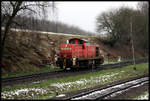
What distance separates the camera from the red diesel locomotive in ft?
66.4

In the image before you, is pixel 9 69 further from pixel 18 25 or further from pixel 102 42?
pixel 102 42

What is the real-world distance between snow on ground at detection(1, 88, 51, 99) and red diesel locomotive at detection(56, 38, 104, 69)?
28.3ft

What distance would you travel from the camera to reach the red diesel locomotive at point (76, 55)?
20250 mm

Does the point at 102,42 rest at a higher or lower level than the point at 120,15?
lower

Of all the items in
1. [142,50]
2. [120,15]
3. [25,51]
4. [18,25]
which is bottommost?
[142,50]

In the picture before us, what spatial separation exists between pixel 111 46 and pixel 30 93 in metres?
40.7

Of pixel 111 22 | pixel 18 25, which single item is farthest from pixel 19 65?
pixel 111 22

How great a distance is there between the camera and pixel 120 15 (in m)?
44.2

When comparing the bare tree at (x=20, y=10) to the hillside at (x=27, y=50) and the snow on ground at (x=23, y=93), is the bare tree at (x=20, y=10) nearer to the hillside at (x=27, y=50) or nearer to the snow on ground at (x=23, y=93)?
the hillside at (x=27, y=50)

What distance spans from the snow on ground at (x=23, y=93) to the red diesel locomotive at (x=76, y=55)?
8.62m

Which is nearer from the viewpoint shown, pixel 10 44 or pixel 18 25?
pixel 18 25

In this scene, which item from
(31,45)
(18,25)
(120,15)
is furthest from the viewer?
(120,15)

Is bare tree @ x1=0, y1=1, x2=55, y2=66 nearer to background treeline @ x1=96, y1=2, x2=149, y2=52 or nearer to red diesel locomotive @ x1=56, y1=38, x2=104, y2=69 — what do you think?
red diesel locomotive @ x1=56, y1=38, x2=104, y2=69

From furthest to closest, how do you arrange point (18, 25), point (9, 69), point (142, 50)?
point (142, 50) < point (9, 69) < point (18, 25)
